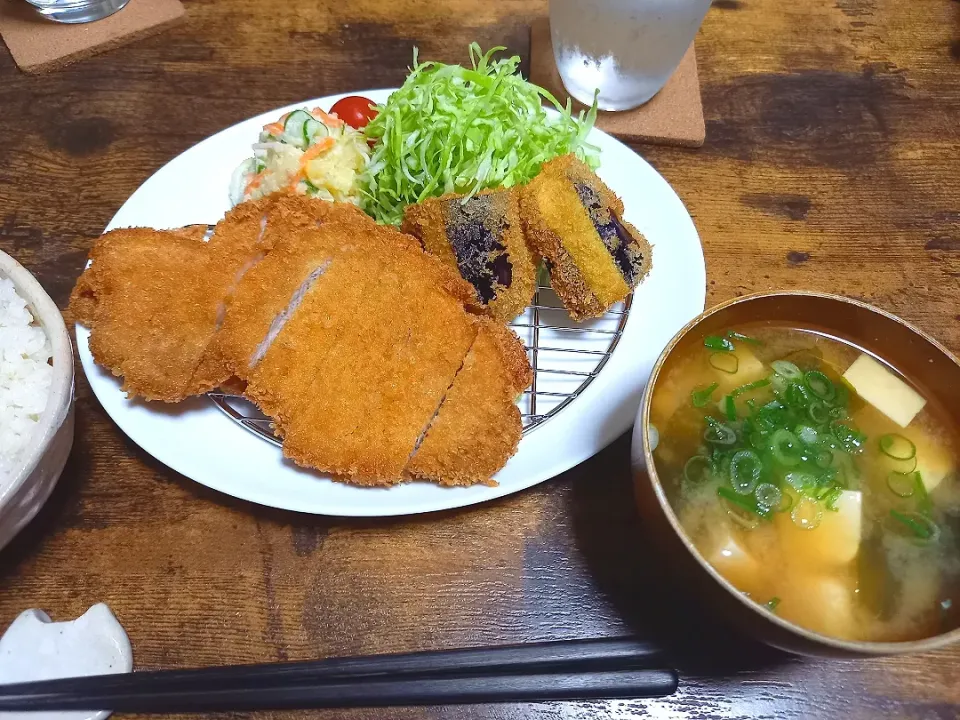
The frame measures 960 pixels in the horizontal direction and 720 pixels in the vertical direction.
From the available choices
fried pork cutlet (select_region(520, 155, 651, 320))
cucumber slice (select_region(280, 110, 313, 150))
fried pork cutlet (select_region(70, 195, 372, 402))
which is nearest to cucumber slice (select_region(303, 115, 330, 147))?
cucumber slice (select_region(280, 110, 313, 150))

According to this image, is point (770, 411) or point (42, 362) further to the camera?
point (42, 362)

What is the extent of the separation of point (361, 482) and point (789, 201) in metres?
1.89

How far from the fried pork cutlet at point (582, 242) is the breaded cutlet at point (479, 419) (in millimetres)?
280

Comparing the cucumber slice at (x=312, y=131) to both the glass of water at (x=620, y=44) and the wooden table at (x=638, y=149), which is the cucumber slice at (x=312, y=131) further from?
the glass of water at (x=620, y=44)

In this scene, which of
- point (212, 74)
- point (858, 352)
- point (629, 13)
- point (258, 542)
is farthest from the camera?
point (212, 74)

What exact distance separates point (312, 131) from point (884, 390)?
6.35 feet

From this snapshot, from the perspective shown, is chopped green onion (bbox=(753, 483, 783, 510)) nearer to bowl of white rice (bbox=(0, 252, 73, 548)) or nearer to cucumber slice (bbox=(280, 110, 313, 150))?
bowl of white rice (bbox=(0, 252, 73, 548))

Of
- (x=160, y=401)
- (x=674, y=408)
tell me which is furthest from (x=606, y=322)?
(x=160, y=401)

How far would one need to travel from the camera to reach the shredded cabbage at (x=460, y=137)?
2229mm

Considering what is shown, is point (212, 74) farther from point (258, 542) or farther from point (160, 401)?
point (258, 542)

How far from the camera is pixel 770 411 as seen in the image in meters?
1.57

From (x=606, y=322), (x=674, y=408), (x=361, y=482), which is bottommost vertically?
(x=361, y=482)

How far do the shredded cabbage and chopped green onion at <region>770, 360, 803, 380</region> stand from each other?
1.02 m

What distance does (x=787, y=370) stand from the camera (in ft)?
5.39
